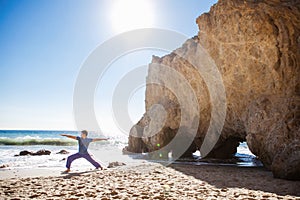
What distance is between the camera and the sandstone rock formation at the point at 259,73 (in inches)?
407

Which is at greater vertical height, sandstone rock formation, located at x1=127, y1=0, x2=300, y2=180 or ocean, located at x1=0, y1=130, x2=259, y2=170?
sandstone rock formation, located at x1=127, y1=0, x2=300, y2=180

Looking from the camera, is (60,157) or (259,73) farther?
(60,157)

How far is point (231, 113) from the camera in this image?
16.5m

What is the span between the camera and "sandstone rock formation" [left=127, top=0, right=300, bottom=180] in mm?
10336

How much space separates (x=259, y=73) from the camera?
43.7ft

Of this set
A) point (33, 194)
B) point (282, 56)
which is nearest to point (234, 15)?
point (282, 56)

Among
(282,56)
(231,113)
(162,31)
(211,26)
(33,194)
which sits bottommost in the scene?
(33,194)

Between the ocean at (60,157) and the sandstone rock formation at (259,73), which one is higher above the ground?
the sandstone rock formation at (259,73)

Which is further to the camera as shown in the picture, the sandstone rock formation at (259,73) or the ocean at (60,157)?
the ocean at (60,157)

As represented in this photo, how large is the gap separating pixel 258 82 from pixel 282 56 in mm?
1954

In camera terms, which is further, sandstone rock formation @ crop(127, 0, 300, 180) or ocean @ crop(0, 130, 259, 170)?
ocean @ crop(0, 130, 259, 170)

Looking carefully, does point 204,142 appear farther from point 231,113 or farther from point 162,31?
point 162,31

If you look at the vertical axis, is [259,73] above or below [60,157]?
above

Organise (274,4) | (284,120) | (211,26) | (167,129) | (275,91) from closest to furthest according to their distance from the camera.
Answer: (284,120) → (274,4) → (275,91) → (211,26) → (167,129)
